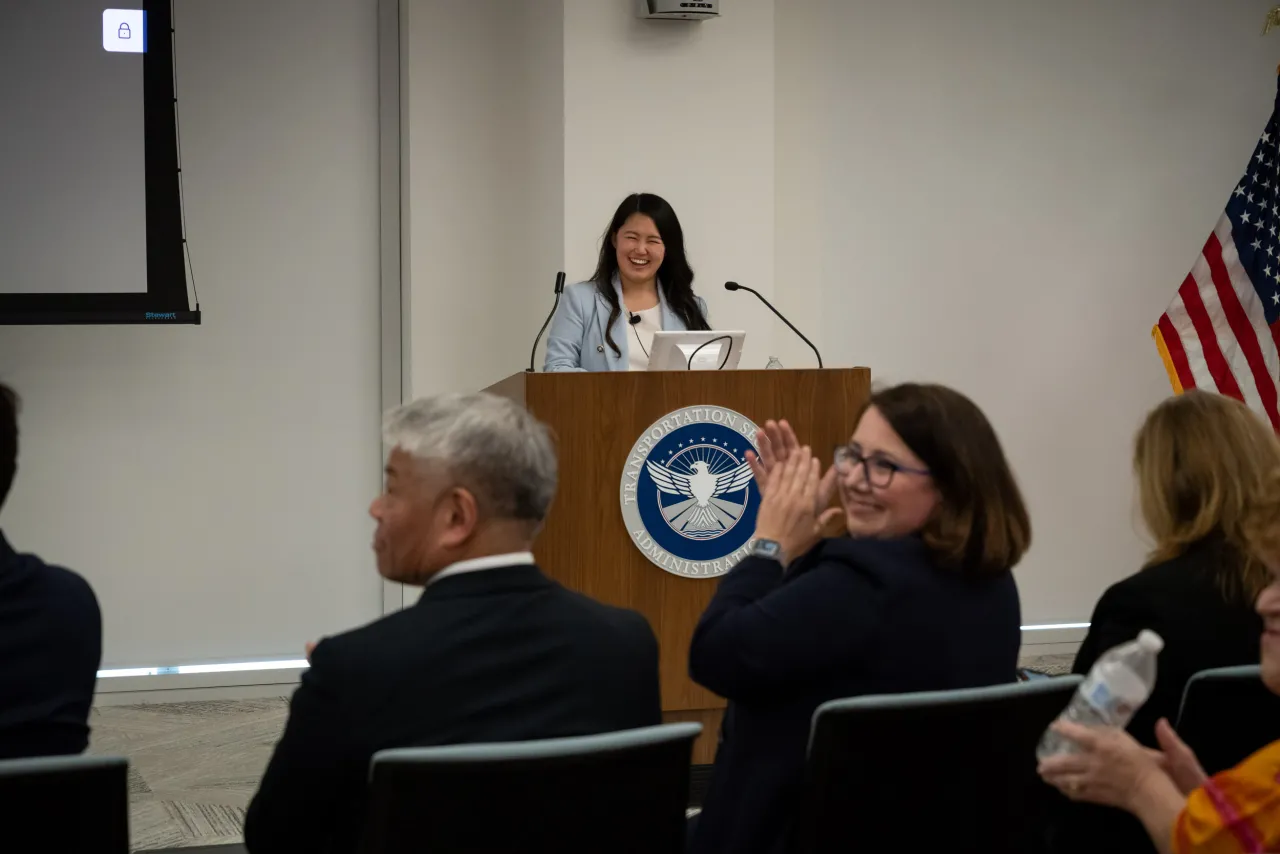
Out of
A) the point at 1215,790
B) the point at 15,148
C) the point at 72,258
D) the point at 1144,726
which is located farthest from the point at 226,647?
the point at 1215,790

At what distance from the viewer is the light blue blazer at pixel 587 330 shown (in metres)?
4.75

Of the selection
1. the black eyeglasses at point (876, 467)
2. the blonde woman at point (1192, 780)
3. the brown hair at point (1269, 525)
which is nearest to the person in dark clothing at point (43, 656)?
the black eyeglasses at point (876, 467)

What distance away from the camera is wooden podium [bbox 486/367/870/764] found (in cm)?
341

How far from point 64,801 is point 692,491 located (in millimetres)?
2132

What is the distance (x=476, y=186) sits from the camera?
547 centimetres

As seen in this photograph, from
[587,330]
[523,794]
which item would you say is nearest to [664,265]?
[587,330]

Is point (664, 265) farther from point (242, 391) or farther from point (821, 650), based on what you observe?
point (821, 650)

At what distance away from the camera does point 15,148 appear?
4.66 meters

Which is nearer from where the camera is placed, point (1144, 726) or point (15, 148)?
point (1144, 726)

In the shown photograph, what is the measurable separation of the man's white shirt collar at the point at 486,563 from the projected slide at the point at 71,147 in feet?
11.4

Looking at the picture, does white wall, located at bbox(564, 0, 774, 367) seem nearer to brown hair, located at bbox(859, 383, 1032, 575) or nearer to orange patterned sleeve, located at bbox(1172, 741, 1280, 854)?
brown hair, located at bbox(859, 383, 1032, 575)

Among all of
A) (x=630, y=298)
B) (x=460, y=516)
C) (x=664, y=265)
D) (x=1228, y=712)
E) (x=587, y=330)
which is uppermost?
(x=664, y=265)

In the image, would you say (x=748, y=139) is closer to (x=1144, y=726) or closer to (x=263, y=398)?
(x=263, y=398)

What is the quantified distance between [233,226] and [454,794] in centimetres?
422
